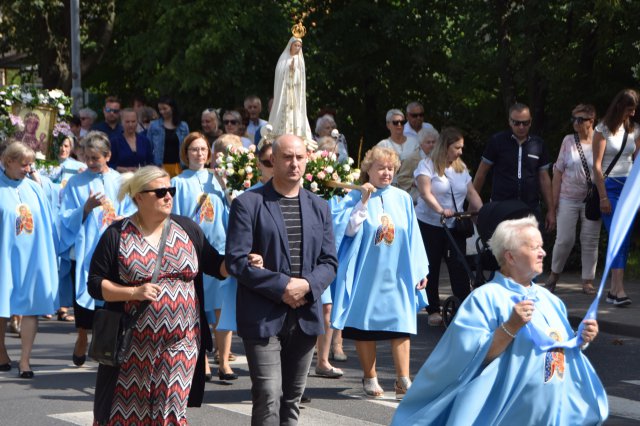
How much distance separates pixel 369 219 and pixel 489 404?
12.2 feet

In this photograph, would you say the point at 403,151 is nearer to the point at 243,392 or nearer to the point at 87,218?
the point at 87,218

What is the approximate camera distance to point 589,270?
13.7m

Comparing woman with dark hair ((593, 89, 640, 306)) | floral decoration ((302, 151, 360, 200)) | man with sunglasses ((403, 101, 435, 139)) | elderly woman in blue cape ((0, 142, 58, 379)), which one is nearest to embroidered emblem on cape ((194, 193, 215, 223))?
floral decoration ((302, 151, 360, 200))

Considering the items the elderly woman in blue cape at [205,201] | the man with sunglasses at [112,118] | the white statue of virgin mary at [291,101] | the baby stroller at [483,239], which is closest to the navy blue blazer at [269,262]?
the baby stroller at [483,239]

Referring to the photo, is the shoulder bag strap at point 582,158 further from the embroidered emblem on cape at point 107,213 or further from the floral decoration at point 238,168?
the embroidered emblem on cape at point 107,213

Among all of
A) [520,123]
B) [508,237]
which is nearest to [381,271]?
[508,237]

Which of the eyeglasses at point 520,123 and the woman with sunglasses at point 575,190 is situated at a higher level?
the eyeglasses at point 520,123

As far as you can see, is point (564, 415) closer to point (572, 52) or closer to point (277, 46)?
point (572, 52)

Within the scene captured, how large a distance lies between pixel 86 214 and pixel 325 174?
215 cm

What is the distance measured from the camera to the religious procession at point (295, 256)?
5637 millimetres

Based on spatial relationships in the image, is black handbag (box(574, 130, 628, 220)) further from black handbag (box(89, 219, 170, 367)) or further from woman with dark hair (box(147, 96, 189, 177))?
black handbag (box(89, 219, 170, 367))

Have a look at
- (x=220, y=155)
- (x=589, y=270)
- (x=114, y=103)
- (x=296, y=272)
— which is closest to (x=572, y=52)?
(x=589, y=270)

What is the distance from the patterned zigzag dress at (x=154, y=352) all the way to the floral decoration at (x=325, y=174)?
3187mm

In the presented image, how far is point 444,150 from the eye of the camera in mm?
11820
